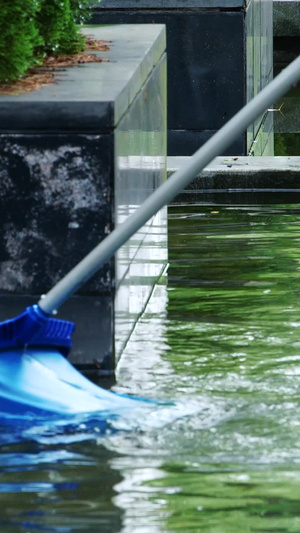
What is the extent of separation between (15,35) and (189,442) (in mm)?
1766

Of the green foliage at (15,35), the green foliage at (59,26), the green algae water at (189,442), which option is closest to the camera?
the green algae water at (189,442)

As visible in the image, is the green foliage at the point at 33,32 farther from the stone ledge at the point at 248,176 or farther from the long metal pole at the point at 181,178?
the stone ledge at the point at 248,176

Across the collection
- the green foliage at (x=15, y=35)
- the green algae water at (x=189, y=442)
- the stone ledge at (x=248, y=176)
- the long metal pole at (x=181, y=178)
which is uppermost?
the green foliage at (x=15, y=35)

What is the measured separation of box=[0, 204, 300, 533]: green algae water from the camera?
377cm

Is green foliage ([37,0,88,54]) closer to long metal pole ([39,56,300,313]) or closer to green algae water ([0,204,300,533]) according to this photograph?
green algae water ([0,204,300,533])

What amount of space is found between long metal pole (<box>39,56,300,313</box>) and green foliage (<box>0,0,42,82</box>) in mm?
1031

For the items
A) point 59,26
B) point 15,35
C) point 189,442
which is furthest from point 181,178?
point 59,26

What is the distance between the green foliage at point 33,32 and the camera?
5.18 meters

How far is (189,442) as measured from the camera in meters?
4.27

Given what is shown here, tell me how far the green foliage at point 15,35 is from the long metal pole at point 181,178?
40.6 inches

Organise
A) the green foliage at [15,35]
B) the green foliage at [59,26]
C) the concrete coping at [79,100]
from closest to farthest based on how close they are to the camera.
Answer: the concrete coping at [79,100]
the green foliage at [15,35]
the green foliage at [59,26]

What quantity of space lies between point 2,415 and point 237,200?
4537mm

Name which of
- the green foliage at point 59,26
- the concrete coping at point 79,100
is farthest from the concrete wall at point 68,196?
the green foliage at point 59,26

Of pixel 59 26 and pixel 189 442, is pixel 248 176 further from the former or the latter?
pixel 189 442
